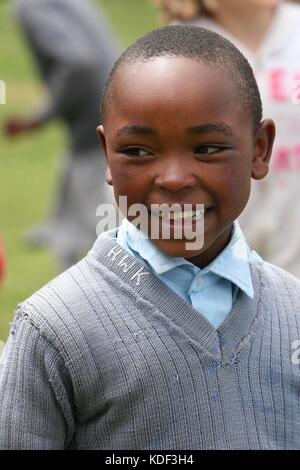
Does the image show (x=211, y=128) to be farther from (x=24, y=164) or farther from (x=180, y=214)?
(x=24, y=164)

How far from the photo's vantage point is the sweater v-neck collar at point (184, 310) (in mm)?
2504

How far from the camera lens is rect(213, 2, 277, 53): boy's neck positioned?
4.46 metres

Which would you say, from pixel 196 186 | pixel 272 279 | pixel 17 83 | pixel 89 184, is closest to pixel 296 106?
pixel 272 279

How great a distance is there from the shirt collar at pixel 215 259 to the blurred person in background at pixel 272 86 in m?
1.75

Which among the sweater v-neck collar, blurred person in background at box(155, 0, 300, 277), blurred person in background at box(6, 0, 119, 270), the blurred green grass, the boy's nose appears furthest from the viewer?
the blurred green grass

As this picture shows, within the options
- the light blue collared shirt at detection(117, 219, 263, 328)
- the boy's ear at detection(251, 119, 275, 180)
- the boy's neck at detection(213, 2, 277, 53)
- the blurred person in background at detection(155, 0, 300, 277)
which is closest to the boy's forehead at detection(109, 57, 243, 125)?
the boy's ear at detection(251, 119, 275, 180)

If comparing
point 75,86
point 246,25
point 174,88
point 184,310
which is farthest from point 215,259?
point 75,86

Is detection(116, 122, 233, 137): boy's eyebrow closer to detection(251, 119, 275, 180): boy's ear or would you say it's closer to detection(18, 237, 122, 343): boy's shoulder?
detection(251, 119, 275, 180): boy's ear

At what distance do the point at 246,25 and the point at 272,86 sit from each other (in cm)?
23

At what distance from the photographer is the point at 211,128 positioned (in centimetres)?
241

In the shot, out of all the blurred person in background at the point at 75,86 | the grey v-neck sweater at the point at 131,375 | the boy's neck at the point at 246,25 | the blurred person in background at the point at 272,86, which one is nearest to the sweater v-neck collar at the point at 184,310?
the grey v-neck sweater at the point at 131,375

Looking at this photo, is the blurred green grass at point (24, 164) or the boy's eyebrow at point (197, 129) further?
the blurred green grass at point (24, 164)

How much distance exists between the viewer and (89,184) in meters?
7.53

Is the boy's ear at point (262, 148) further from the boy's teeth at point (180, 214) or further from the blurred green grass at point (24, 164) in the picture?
the blurred green grass at point (24, 164)
